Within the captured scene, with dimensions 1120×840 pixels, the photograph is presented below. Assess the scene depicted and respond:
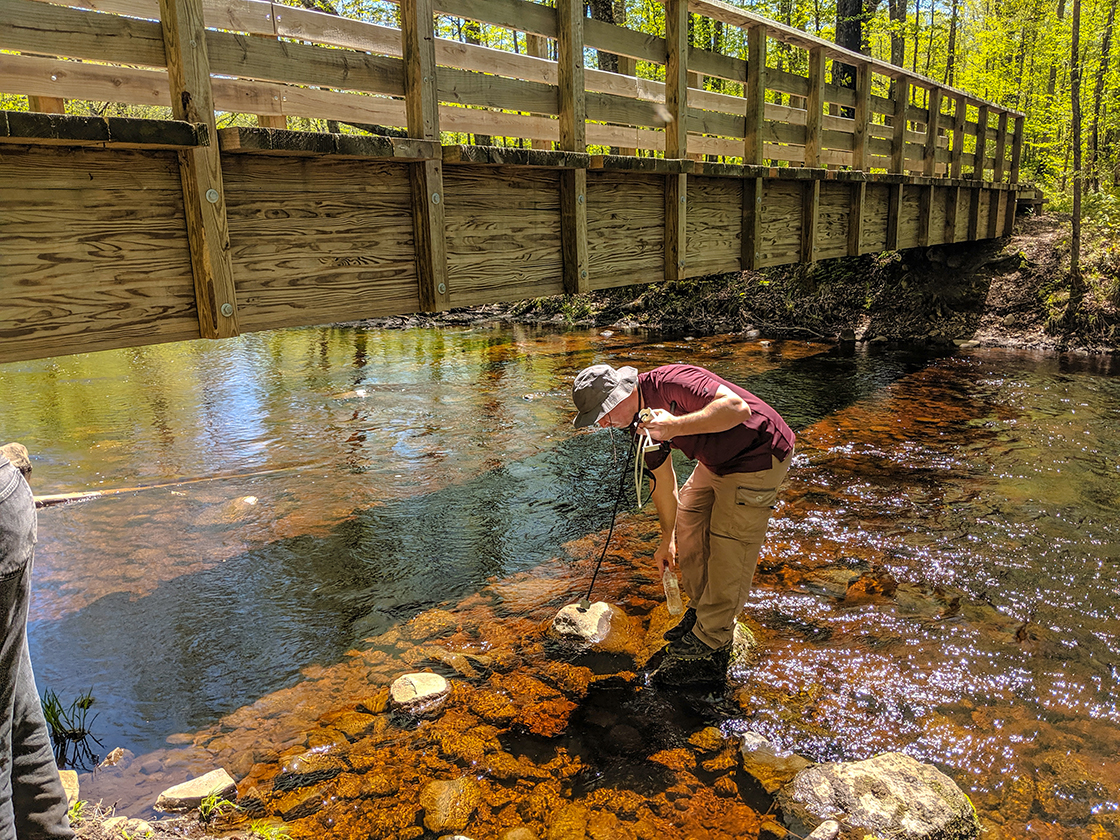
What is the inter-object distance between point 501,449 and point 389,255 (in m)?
4.23

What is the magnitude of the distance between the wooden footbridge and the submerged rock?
97.1 inches

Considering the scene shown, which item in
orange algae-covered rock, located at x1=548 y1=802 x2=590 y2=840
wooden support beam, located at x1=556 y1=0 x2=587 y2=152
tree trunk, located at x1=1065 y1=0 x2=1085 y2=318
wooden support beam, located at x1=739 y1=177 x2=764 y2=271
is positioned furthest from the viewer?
tree trunk, located at x1=1065 y1=0 x2=1085 y2=318

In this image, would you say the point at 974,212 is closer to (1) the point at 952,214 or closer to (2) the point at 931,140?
(1) the point at 952,214

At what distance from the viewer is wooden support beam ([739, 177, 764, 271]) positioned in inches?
346

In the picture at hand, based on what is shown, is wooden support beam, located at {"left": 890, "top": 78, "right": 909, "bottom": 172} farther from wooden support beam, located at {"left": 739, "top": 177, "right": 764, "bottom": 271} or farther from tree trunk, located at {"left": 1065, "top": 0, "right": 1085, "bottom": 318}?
wooden support beam, located at {"left": 739, "top": 177, "right": 764, "bottom": 271}

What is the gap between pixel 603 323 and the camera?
65.7 feet

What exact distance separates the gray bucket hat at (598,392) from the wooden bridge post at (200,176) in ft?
7.63

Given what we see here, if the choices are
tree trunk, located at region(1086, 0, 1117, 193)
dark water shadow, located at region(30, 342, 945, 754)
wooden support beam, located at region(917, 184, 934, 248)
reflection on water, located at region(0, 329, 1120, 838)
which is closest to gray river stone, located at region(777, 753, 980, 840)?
reflection on water, located at region(0, 329, 1120, 838)

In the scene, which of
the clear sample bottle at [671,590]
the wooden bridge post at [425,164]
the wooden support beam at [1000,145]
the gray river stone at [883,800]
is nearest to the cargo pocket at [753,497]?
the clear sample bottle at [671,590]

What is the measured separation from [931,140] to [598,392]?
12.4 metres

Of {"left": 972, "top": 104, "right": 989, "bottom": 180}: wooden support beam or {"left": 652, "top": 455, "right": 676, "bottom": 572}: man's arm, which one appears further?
{"left": 972, "top": 104, "right": 989, "bottom": 180}: wooden support beam

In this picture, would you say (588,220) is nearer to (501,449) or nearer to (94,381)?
(501,449)

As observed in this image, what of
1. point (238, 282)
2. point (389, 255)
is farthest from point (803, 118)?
point (238, 282)

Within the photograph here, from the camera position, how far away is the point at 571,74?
20.0ft
